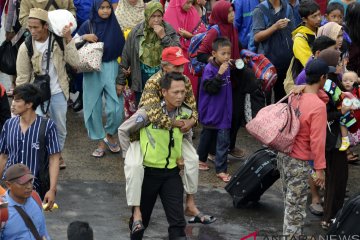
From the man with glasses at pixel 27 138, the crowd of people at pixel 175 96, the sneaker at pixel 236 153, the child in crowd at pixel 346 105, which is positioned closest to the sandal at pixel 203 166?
the crowd of people at pixel 175 96

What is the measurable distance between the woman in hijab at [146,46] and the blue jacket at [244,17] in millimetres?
1852

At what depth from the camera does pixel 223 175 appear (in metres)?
11.3

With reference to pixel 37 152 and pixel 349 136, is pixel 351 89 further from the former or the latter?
pixel 37 152

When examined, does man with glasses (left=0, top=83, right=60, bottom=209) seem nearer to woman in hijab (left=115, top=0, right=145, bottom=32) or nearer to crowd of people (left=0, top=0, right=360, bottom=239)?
crowd of people (left=0, top=0, right=360, bottom=239)

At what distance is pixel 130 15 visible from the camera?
12.7 m

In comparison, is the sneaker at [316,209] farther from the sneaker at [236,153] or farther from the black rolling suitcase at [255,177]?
the sneaker at [236,153]

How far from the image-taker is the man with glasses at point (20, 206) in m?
7.36

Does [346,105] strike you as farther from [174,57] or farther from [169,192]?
[169,192]

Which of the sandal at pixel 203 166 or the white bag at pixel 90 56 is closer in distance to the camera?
the white bag at pixel 90 56

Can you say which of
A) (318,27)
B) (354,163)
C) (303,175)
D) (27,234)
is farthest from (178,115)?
(354,163)

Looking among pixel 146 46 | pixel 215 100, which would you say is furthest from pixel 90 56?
pixel 215 100

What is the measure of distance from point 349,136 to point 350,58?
1.89 metres

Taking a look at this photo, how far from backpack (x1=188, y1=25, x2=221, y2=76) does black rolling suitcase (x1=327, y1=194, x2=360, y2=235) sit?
303 cm

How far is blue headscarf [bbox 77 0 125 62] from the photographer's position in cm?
1167
